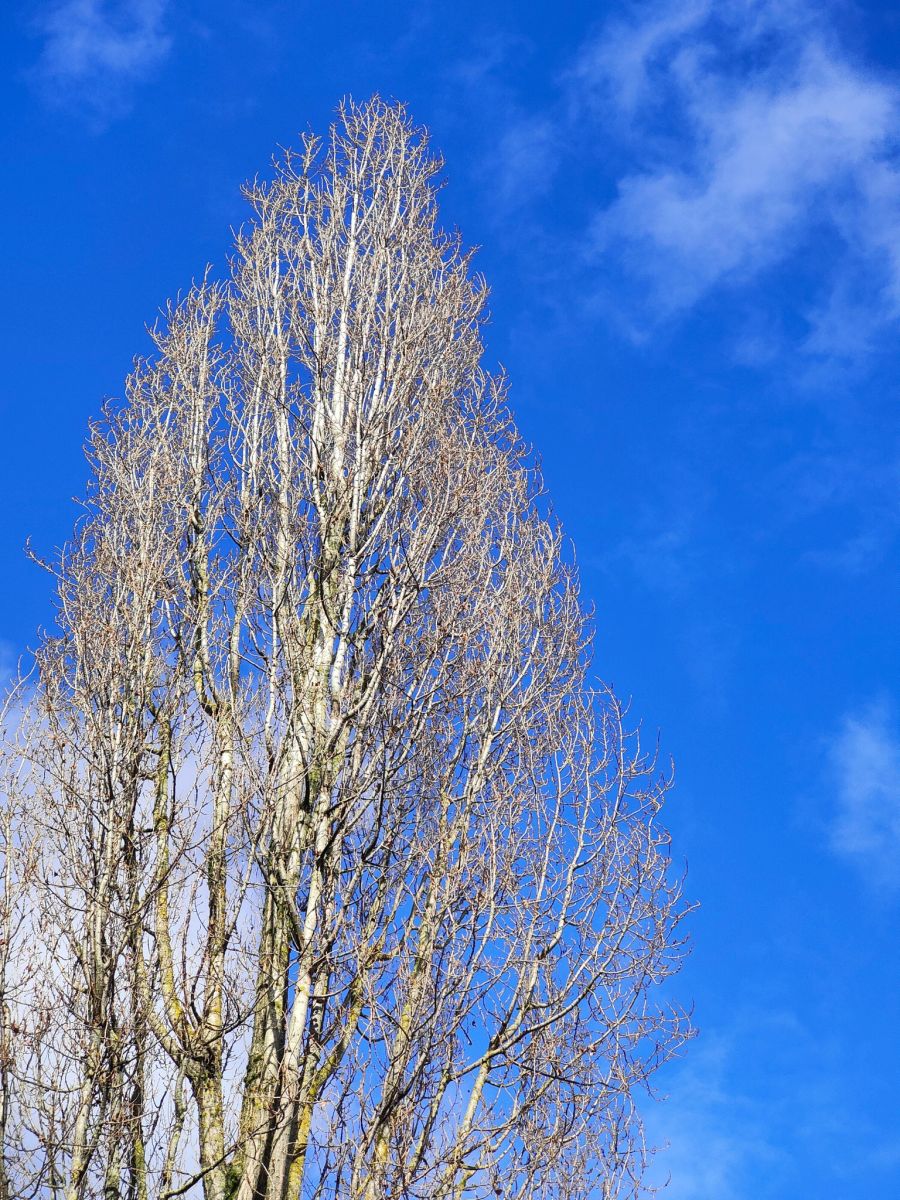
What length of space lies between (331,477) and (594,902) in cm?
357

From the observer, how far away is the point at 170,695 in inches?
349

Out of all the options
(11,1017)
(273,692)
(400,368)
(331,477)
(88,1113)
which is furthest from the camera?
(400,368)

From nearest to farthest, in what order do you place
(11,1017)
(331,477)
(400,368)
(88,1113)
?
(88,1113)
(11,1017)
(331,477)
(400,368)

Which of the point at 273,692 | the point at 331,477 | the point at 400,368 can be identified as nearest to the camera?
the point at 273,692

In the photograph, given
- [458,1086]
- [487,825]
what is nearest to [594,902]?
[487,825]

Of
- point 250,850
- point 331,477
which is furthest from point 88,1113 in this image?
point 331,477

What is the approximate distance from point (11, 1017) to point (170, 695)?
2.28m

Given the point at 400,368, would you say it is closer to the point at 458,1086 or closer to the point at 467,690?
the point at 467,690

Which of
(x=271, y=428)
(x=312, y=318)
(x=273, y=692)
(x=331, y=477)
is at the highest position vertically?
(x=312, y=318)

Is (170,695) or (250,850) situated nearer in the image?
(250,850)

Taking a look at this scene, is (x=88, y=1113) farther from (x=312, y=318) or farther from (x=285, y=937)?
(x=312, y=318)

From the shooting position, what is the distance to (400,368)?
32.9 feet

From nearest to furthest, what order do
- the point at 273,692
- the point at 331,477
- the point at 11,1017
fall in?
the point at 11,1017
the point at 273,692
the point at 331,477

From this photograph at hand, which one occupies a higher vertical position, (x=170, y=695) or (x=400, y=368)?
(x=400, y=368)
